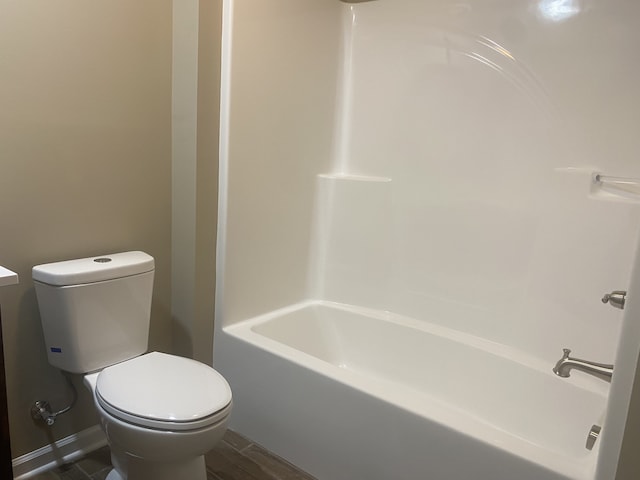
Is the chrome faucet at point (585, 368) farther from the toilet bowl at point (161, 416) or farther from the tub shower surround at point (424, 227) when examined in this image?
the toilet bowl at point (161, 416)

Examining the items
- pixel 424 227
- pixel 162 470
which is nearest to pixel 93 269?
pixel 162 470

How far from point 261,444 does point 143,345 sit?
24.9 inches

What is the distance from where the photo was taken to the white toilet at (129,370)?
1.44 meters

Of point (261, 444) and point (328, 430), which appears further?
point (261, 444)

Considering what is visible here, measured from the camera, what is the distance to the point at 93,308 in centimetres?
174

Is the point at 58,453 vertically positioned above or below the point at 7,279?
below

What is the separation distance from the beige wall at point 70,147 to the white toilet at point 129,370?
11 centimetres

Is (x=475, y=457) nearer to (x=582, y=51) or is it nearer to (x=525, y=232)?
(x=525, y=232)

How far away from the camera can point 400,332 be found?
2.32 m

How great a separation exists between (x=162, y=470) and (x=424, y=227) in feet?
4.67

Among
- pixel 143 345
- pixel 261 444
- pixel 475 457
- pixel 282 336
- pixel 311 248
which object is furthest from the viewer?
pixel 311 248

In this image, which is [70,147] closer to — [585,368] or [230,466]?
[230,466]

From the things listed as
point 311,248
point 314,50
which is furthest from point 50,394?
point 314,50

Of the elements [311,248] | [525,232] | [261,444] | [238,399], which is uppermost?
[525,232]
